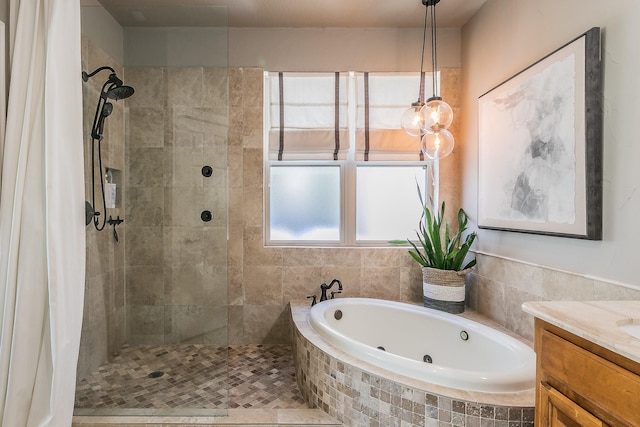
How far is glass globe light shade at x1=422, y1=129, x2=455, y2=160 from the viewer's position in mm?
2160

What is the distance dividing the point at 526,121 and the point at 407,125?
709 millimetres

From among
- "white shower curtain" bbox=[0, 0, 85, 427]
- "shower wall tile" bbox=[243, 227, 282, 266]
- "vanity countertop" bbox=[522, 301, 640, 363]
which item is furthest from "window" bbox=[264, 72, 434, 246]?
"vanity countertop" bbox=[522, 301, 640, 363]

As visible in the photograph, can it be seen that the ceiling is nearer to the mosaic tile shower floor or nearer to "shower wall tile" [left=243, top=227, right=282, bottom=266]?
"shower wall tile" [left=243, top=227, right=282, bottom=266]

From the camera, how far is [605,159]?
1.41 m

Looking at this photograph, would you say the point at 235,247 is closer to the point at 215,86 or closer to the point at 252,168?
the point at 252,168

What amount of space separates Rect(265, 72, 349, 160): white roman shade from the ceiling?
1.34 ft

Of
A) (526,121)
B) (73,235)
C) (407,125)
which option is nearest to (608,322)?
(526,121)

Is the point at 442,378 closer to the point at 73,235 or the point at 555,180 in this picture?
the point at 555,180

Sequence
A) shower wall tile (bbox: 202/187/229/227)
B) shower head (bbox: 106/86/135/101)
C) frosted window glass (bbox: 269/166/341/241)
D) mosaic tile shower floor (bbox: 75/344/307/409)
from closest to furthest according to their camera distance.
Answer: mosaic tile shower floor (bbox: 75/344/307/409) → shower head (bbox: 106/86/135/101) → shower wall tile (bbox: 202/187/229/227) → frosted window glass (bbox: 269/166/341/241)

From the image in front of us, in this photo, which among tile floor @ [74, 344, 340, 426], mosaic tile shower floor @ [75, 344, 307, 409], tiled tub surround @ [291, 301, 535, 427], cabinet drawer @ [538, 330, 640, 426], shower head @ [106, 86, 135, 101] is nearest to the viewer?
cabinet drawer @ [538, 330, 640, 426]

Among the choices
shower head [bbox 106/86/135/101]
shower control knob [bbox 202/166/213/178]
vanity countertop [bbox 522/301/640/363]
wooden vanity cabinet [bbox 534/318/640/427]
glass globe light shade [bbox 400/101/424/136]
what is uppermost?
shower head [bbox 106/86/135/101]

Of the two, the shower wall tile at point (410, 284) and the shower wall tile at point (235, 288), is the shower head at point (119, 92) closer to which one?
the shower wall tile at point (235, 288)

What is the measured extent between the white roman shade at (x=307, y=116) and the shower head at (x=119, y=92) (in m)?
1.00

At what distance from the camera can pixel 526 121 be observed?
186cm
